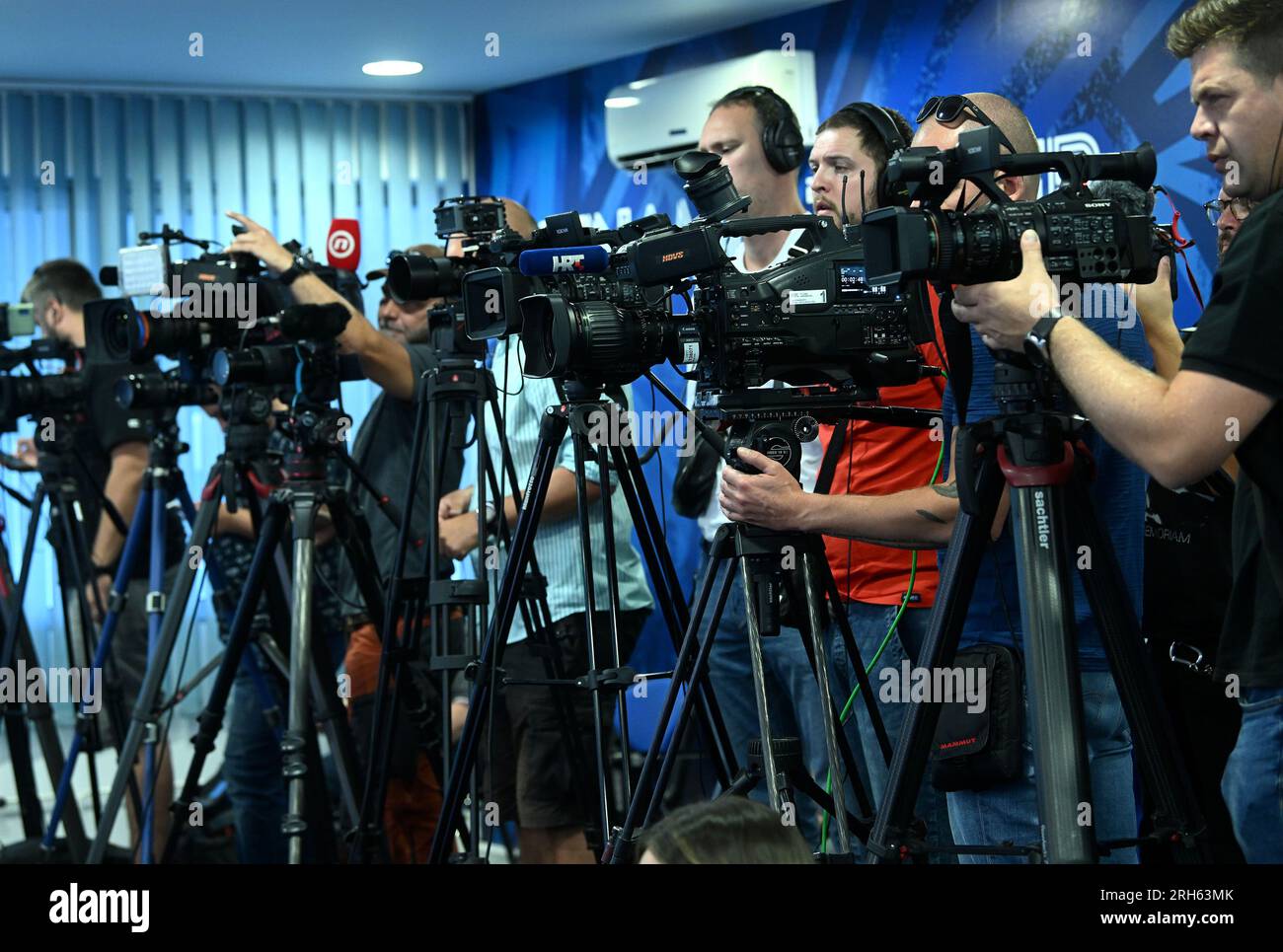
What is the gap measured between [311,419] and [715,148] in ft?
3.15

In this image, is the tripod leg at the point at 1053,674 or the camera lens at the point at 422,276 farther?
the camera lens at the point at 422,276

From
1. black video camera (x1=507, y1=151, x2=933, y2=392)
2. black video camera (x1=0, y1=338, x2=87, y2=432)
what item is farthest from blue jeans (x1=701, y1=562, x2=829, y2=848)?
black video camera (x1=0, y1=338, x2=87, y2=432)

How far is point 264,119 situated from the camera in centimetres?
590

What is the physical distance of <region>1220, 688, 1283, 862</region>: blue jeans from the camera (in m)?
1.54

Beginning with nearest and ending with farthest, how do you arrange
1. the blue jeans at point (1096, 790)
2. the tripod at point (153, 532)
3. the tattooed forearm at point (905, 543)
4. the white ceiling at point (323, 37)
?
the blue jeans at point (1096, 790), the tattooed forearm at point (905, 543), the tripod at point (153, 532), the white ceiling at point (323, 37)

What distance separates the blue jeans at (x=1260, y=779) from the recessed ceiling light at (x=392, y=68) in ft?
14.6

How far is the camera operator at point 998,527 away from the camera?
5.93ft

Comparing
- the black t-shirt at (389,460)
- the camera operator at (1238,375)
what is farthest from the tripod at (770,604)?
the black t-shirt at (389,460)

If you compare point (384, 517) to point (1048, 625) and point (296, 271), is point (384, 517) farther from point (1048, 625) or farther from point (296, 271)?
point (1048, 625)

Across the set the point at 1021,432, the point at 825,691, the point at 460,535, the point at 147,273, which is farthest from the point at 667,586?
the point at 147,273

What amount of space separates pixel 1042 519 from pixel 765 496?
469 millimetres
